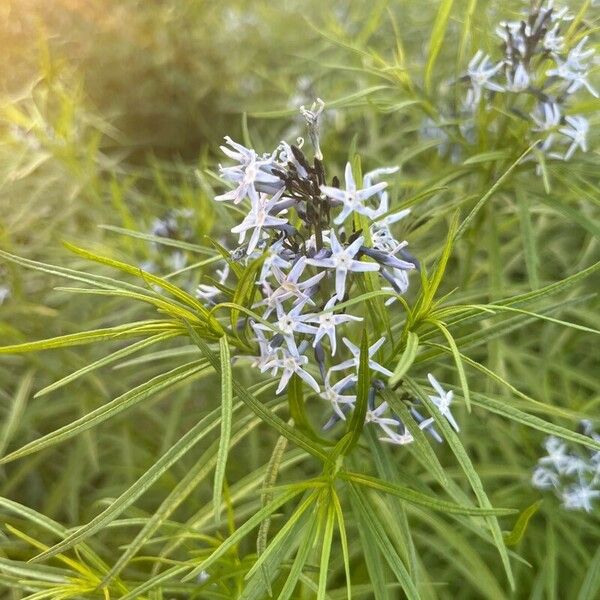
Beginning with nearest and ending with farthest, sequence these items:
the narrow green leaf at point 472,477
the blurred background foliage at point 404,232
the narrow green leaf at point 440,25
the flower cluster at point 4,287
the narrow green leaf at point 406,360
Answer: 1. the narrow green leaf at point 406,360
2. the narrow green leaf at point 472,477
3. the narrow green leaf at point 440,25
4. the blurred background foliage at point 404,232
5. the flower cluster at point 4,287

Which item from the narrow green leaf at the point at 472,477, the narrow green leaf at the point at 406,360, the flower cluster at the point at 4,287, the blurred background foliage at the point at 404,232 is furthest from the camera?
the flower cluster at the point at 4,287

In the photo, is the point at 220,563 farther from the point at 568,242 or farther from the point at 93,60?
the point at 93,60

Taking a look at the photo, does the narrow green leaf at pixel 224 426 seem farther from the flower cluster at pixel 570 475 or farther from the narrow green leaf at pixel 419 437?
the flower cluster at pixel 570 475

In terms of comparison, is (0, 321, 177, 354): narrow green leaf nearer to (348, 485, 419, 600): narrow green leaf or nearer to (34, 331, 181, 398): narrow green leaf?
(34, 331, 181, 398): narrow green leaf

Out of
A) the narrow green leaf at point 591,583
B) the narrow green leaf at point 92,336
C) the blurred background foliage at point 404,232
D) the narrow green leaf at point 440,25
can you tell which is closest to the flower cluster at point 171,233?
the blurred background foliage at point 404,232

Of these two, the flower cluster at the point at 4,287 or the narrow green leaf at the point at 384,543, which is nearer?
the narrow green leaf at the point at 384,543

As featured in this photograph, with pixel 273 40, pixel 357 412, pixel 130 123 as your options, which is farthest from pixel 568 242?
pixel 130 123

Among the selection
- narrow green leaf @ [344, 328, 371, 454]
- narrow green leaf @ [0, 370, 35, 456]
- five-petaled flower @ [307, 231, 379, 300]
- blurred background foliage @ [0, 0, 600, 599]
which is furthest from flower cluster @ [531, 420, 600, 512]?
narrow green leaf @ [0, 370, 35, 456]

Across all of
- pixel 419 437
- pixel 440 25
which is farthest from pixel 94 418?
pixel 440 25
